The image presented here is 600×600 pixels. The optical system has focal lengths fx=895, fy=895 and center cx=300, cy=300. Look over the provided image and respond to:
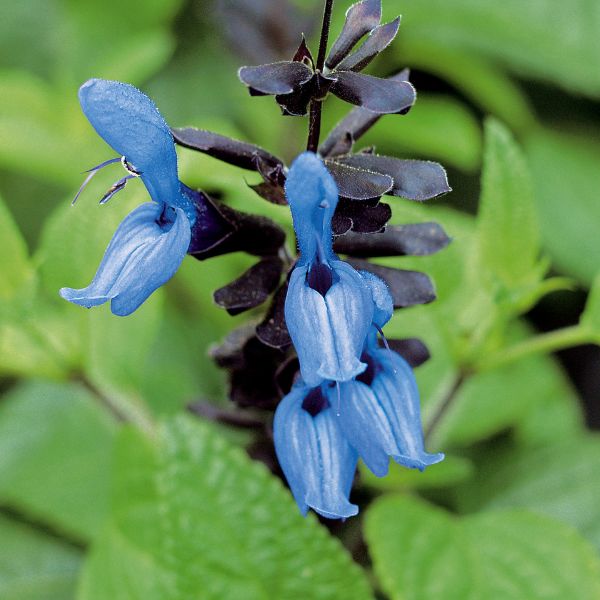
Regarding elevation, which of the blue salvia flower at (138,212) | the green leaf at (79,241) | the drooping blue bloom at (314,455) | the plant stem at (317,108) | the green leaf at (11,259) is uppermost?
the plant stem at (317,108)

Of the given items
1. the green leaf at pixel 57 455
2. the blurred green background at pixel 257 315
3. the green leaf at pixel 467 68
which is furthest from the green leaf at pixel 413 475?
the green leaf at pixel 467 68

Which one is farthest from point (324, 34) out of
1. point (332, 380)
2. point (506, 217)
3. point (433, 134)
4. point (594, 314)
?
point (433, 134)

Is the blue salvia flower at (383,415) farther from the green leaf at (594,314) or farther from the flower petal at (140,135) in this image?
the green leaf at (594,314)

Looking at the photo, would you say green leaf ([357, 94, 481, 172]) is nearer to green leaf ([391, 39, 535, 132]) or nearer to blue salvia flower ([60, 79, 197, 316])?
green leaf ([391, 39, 535, 132])

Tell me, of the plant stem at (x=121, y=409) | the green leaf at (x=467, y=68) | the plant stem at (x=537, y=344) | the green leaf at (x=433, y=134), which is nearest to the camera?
the plant stem at (x=537, y=344)

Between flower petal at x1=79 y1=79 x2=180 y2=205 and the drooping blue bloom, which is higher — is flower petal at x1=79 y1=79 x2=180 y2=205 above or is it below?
above

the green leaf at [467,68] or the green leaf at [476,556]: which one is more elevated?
the green leaf at [467,68]

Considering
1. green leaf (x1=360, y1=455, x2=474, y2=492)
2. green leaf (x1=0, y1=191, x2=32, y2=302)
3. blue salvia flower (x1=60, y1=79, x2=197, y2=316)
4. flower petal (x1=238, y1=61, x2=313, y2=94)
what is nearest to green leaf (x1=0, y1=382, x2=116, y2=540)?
green leaf (x1=0, y1=191, x2=32, y2=302)
